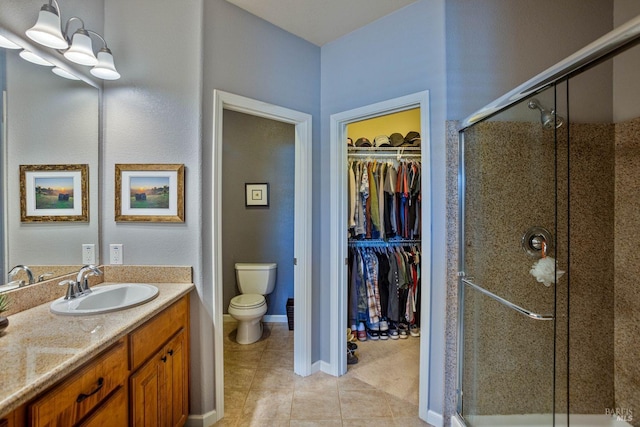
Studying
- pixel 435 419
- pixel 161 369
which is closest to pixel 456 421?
pixel 435 419

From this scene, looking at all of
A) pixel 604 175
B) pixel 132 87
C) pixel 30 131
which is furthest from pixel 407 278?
pixel 30 131

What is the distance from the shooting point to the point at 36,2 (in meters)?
1.30

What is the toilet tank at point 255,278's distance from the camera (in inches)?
120

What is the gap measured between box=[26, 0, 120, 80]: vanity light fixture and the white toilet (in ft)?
6.74

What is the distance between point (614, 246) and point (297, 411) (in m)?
2.20

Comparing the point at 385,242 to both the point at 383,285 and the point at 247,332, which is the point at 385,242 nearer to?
the point at 383,285

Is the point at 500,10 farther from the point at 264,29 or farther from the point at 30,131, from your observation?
the point at 30,131

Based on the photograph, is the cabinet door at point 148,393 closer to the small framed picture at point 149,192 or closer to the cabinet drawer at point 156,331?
the cabinet drawer at point 156,331

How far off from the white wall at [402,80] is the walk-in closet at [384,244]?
2.00 feet

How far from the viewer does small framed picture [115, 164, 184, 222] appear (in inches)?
65.0

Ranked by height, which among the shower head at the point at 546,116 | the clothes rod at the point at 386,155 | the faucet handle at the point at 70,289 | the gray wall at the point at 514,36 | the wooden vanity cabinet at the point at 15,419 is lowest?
the wooden vanity cabinet at the point at 15,419

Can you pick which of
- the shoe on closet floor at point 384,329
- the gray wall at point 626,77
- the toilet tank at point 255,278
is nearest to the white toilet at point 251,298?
the toilet tank at point 255,278

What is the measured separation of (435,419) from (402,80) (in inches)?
87.4

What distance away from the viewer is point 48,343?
91 cm
